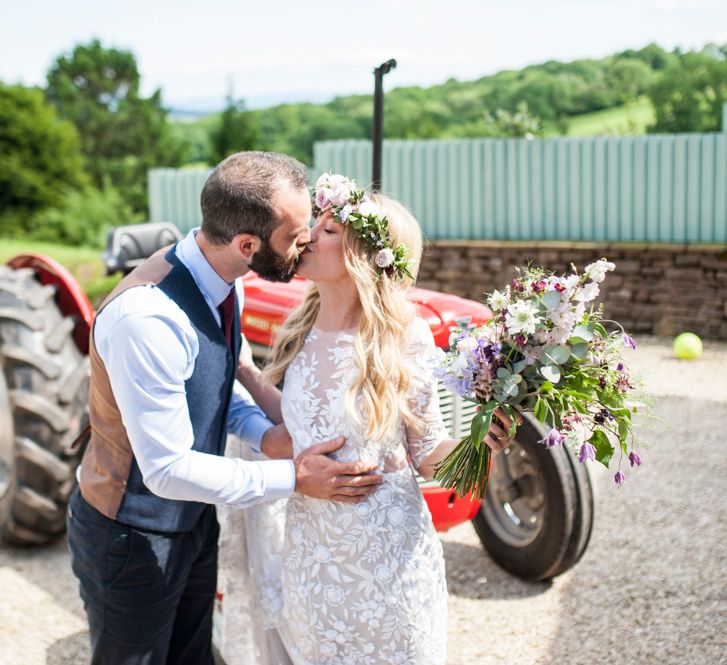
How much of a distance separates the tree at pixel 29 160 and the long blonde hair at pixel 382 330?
1951 cm

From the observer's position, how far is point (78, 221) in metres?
20.0

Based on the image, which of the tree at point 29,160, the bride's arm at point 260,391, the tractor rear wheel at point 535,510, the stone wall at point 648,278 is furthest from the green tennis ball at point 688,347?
the tree at point 29,160

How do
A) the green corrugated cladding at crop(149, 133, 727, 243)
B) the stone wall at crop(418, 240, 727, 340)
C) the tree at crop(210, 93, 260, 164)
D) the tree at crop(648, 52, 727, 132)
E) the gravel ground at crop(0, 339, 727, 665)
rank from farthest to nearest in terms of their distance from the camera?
the tree at crop(210, 93, 260, 164) → the tree at crop(648, 52, 727, 132) → the green corrugated cladding at crop(149, 133, 727, 243) → the stone wall at crop(418, 240, 727, 340) → the gravel ground at crop(0, 339, 727, 665)

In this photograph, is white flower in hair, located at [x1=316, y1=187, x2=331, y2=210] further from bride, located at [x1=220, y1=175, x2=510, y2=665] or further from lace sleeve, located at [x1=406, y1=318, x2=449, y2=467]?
lace sleeve, located at [x1=406, y1=318, x2=449, y2=467]

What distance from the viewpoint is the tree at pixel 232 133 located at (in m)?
21.7

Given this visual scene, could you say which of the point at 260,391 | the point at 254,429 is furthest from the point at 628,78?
the point at 254,429

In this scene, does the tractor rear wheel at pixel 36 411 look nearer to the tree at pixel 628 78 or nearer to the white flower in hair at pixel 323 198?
the white flower in hair at pixel 323 198

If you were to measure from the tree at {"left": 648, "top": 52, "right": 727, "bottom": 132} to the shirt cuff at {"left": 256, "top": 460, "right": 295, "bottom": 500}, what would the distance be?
1317 cm

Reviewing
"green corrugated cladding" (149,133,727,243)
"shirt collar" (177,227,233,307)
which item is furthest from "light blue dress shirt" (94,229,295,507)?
"green corrugated cladding" (149,133,727,243)

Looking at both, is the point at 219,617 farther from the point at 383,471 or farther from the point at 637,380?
the point at 637,380

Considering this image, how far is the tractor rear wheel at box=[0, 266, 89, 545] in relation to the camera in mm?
3590

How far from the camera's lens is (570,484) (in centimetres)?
335

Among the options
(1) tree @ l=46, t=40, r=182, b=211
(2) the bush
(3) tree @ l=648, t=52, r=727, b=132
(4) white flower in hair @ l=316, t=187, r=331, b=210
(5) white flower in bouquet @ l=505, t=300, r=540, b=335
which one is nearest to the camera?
(5) white flower in bouquet @ l=505, t=300, r=540, b=335

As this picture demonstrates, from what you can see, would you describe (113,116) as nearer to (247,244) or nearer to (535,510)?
(535,510)
